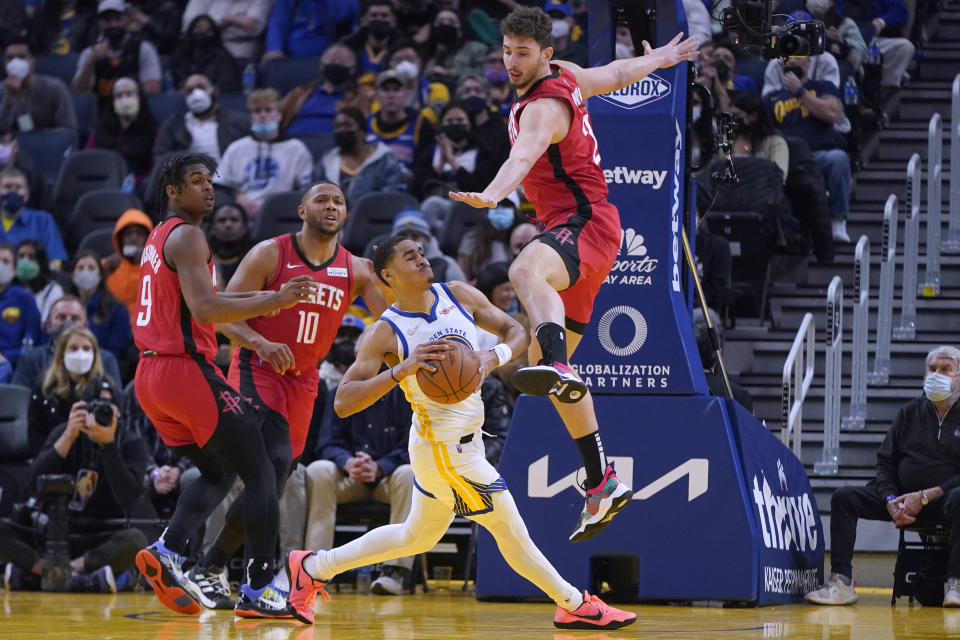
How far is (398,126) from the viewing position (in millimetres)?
15117

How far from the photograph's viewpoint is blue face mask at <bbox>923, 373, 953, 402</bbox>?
9953 millimetres

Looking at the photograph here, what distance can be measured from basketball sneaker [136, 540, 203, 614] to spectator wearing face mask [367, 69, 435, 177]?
7738mm

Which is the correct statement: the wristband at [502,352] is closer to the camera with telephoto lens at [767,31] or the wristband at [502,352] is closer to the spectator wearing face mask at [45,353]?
the camera with telephoto lens at [767,31]

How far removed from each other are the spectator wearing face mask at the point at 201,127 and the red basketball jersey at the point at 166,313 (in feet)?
25.9

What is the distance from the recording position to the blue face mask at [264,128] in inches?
589

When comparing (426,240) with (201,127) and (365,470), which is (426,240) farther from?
(201,127)

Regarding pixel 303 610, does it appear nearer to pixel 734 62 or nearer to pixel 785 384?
pixel 785 384

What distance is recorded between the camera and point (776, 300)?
538 inches

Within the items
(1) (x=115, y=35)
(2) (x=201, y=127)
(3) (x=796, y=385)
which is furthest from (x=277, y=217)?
(3) (x=796, y=385)

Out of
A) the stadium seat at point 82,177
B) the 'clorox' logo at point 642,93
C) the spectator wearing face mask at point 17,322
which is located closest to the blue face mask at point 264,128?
the stadium seat at point 82,177

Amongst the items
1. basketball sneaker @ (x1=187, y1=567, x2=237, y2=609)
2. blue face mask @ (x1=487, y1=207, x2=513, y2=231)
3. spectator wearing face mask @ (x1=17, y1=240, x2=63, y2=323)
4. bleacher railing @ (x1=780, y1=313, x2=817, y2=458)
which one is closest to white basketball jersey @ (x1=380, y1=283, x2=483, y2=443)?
basketball sneaker @ (x1=187, y1=567, x2=237, y2=609)

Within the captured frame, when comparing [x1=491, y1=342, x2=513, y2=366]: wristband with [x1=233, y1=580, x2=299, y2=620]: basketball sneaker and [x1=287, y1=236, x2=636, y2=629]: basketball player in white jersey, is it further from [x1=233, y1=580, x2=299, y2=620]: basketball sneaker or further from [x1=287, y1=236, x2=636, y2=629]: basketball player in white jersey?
[x1=233, y1=580, x2=299, y2=620]: basketball sneaker

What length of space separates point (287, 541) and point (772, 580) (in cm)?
361

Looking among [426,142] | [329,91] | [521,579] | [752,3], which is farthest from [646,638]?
[329,91]
